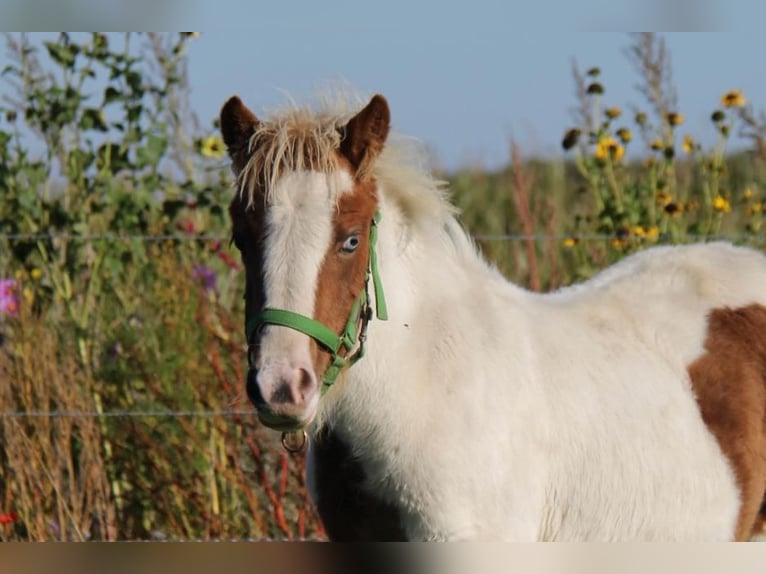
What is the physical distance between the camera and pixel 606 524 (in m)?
3.54

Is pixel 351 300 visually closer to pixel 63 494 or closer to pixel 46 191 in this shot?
pixel 63 494

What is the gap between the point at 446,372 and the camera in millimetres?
3369

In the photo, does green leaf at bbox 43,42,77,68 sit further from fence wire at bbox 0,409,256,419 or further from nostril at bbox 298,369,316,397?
nostril at bbox 298,369,316,397

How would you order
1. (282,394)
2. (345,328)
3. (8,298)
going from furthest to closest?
(8,298) → (345,328) → (282,394)

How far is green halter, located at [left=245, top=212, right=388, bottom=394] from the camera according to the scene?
9.76 feet

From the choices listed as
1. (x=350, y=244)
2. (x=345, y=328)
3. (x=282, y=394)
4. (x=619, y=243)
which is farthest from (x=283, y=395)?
(x=619, y=243)

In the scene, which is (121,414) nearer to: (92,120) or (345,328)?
(92,120)

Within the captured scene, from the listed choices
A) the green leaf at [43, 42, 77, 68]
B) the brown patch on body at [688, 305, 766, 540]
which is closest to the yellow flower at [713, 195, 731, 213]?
the brown patch on body at [688, 305, 766, 540]

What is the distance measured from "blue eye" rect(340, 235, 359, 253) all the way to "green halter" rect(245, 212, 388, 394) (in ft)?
0.31

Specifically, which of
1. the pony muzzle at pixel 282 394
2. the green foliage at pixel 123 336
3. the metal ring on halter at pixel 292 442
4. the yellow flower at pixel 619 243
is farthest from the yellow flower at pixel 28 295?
the pony muzzle at pixel 282 394

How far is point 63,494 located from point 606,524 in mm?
2821

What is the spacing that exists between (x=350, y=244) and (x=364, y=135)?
13.0 inches

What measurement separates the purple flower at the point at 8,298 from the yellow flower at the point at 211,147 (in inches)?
44.1

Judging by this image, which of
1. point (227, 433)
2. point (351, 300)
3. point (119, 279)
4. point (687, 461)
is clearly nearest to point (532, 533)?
point (687, 461)
